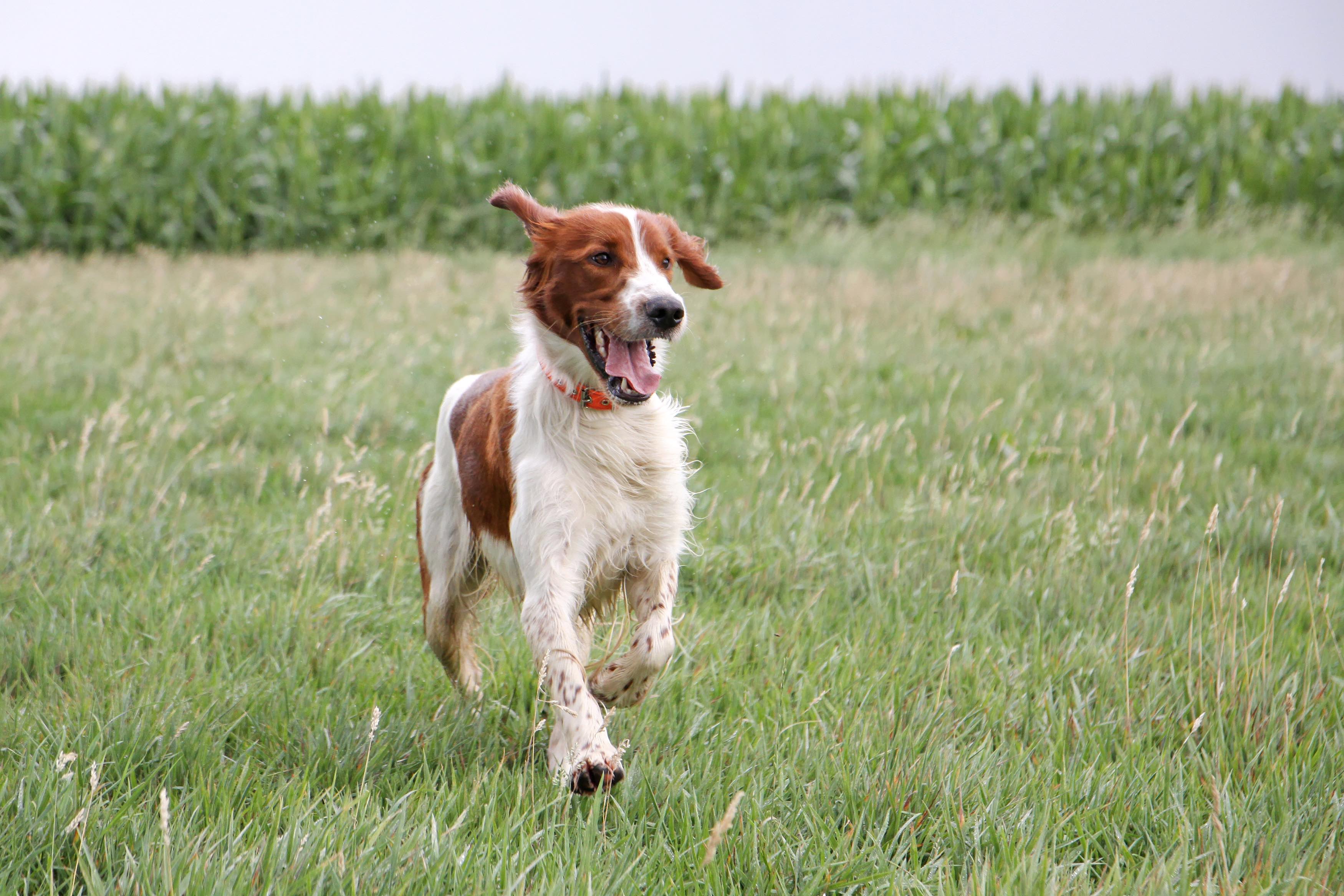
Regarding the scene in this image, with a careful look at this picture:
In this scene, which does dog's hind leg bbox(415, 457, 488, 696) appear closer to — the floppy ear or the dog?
the dog

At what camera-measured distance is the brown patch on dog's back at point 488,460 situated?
315 centimetres

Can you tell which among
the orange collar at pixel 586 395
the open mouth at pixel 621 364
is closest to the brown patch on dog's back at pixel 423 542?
the orange collar at pixel 586 395

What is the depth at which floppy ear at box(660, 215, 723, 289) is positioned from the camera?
3250 mm

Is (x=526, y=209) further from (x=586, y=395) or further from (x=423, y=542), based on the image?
(x=423, y=542)

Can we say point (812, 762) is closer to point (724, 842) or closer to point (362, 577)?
point (724, 842)

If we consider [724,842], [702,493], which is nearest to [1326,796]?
[724,842]

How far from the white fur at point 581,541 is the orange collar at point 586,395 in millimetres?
17

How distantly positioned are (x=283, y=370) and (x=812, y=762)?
528 centimetres

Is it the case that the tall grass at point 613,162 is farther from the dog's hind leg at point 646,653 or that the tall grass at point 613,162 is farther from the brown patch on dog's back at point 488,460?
the dog's hind leg at point 646,653

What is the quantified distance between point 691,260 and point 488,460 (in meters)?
0.83

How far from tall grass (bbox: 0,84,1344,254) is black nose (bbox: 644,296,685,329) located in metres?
11.8

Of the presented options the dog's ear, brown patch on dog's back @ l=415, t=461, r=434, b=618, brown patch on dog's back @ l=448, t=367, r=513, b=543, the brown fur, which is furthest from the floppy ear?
brown patch on dog's back @ l=415, t=461, r=434, b=618

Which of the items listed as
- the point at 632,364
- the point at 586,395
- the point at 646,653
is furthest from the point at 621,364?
the point at 646,653

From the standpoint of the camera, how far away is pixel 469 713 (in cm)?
296
